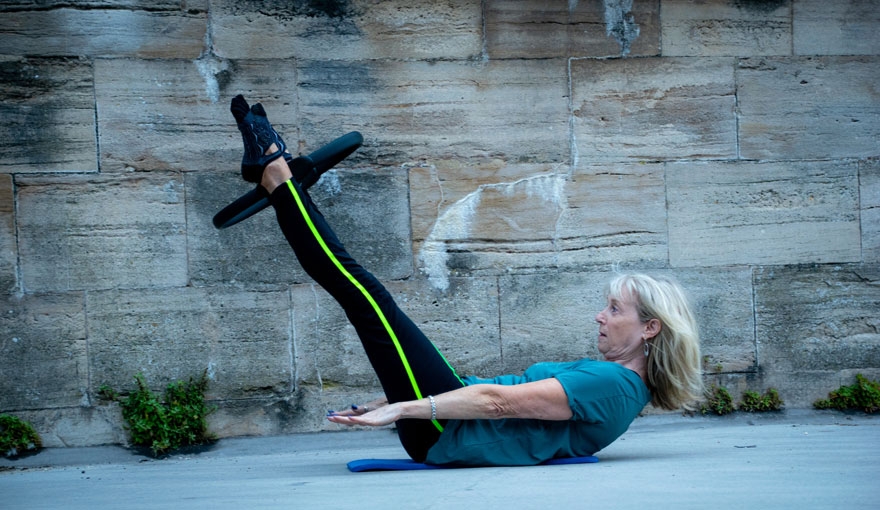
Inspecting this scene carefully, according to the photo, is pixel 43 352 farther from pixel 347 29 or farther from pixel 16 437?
pixel 347 29

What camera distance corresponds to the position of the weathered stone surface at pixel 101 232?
4.39m

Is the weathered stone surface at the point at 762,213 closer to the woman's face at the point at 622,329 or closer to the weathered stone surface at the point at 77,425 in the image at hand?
the woman's face at the point at 622,329

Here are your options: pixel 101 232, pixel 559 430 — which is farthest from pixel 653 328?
pixel 101 232

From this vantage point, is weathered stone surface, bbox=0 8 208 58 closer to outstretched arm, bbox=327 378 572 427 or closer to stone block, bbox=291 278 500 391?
stone block, bbox=291 278 500 391

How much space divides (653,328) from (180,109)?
290 centimetres

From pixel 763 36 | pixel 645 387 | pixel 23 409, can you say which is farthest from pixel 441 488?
pixel 763 36

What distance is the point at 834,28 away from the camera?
495 cm

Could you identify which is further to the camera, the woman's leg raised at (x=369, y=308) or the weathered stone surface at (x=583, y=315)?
the weathered stone surface at (x=583, y=315)

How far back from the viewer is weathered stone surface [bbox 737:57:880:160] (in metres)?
4.89

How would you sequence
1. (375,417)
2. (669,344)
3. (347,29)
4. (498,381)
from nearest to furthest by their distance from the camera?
(375,417) < (669,344) < (498,381) < (347,29)

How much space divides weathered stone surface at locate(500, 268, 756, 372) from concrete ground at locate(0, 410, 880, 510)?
0.55m

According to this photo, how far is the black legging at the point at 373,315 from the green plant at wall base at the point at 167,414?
1578 mm

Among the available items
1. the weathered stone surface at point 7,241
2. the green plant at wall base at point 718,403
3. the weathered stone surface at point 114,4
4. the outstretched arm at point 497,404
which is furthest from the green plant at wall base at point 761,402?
the weathered stone surface at point 7,241

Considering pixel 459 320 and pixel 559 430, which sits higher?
pixel 459 320
